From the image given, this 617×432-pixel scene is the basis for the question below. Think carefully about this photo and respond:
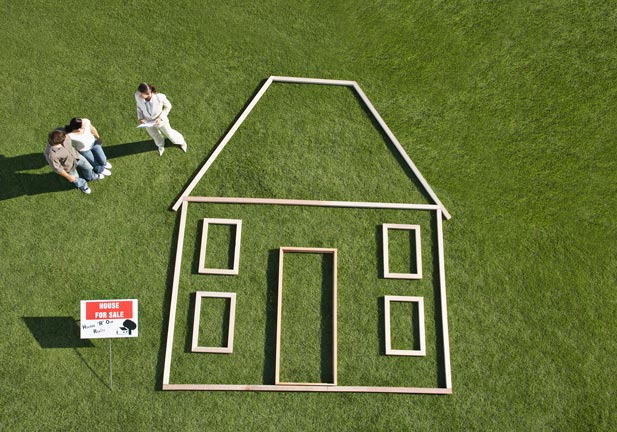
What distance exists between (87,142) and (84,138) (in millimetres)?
95

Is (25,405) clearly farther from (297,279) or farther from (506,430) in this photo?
(506,430)

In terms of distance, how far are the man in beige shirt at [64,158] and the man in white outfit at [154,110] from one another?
996mm

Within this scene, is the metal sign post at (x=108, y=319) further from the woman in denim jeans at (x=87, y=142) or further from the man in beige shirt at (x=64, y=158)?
the woman in denim jeans at (x=87, y=142)

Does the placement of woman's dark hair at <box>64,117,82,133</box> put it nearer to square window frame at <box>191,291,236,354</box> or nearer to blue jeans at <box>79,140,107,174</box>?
blue jeans at <box>79,140,107,174</box>

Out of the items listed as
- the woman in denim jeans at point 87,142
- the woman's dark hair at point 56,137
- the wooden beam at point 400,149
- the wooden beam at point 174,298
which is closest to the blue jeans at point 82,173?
the woman in denim jeans at point 87,142

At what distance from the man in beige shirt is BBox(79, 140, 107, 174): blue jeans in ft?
0.28

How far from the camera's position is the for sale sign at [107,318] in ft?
18.5

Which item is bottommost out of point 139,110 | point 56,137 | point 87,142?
point 56,137

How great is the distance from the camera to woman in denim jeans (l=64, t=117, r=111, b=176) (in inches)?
223

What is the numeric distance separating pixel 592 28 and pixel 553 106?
5.94ft

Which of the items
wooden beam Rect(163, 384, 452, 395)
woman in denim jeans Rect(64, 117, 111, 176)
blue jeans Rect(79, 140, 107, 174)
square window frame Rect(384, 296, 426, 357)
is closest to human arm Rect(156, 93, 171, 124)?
woman in denim jeans Rect(64, 117, 111, 176)

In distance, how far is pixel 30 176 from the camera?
6.74m

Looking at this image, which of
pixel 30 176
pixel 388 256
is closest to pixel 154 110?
pixel 30 176

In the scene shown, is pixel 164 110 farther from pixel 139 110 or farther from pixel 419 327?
pixel 419 327
